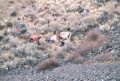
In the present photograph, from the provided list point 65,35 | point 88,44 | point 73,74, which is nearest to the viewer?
point 73,74

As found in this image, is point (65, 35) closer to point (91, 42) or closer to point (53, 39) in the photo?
point (53, 39)

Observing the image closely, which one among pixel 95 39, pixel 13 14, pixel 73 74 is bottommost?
pixel 73 74

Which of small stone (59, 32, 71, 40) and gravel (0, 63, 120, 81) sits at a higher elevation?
small stone (59, 32, 71, 40)

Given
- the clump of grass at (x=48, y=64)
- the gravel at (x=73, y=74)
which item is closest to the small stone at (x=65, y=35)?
the clump of grass at (x=48, y=64)

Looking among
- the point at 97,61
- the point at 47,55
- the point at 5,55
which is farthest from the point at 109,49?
the point at 5,55

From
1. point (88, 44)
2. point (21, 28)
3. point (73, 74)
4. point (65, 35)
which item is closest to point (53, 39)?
point (65, 35)

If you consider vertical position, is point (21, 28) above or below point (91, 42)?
above

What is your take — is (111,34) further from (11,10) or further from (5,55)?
(11,10)

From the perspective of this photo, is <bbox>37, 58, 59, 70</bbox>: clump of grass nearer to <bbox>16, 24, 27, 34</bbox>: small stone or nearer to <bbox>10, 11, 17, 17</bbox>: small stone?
<bbox>16, 24, 27, 34</bbox>: small stone

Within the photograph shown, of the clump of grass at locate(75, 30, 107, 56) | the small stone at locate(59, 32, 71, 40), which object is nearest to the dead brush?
the clump of grass at locate(75, 30, 107, 56)

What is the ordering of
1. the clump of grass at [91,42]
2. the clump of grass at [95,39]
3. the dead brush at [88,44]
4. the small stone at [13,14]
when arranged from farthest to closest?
the small stone at [13,14], the clump of grass at [95,39], the clump of grass at [91,42], the dead brush at [88,44]

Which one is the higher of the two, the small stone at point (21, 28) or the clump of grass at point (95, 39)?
the small stone at point (21, 28)

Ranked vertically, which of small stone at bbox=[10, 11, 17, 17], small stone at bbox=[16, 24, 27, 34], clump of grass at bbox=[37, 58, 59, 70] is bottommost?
clump of grass at bbox=[37, 58, 59, 70]

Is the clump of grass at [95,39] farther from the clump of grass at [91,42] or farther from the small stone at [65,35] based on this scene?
the small stone at [65,35]
